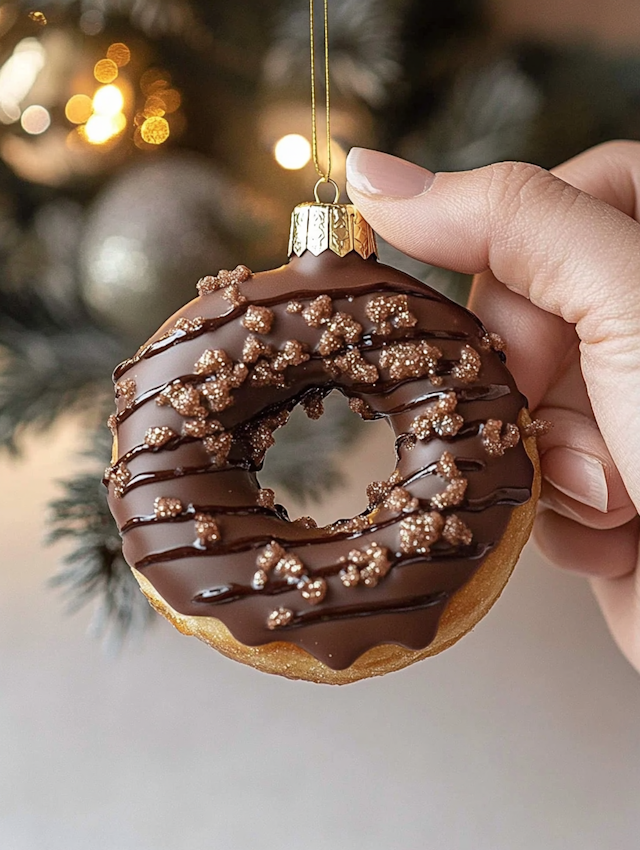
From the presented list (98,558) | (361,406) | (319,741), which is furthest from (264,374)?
(319,741)

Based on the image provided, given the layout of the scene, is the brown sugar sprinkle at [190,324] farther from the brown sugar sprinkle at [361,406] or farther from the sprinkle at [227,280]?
the brown sugar sprinkle at [361,406]

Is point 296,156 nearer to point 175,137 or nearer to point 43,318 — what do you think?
point 175,137

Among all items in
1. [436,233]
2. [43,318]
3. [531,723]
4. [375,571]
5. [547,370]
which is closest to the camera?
[375,571]

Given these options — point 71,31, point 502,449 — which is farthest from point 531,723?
point 71,31

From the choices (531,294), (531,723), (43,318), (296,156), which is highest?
(296,156)

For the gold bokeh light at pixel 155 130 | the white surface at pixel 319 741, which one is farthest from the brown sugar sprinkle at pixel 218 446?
the white surface at pixel 319 741

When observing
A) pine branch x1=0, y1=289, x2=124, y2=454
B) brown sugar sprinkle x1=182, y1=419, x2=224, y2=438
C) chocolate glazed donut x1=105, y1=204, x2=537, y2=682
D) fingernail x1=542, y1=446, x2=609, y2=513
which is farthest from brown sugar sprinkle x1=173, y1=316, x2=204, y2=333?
fingernail x1=542, y1=446, x2=609, y2=513

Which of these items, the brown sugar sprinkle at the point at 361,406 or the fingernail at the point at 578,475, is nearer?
the brown sugar sprinkle at the point at 361,406
